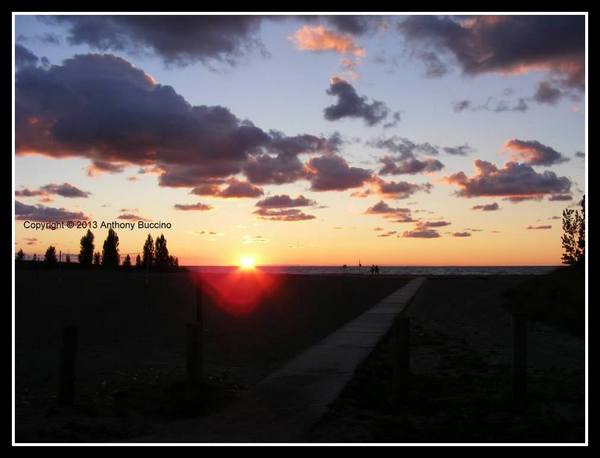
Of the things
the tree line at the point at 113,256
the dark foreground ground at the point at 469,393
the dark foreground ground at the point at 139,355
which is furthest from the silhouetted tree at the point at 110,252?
the dark foreground ground at the point at 469,393

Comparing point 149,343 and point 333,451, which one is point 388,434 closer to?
point 333,451

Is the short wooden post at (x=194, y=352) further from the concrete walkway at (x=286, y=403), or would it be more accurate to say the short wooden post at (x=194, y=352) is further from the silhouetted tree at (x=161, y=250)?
the silhouetted tree at (x=161, y=250)

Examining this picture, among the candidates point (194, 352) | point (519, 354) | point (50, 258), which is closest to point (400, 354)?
point (519, 354)

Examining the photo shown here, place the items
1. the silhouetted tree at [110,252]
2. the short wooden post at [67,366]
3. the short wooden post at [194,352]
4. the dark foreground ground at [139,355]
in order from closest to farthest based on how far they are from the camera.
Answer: the dark foreground ground at [139,355] < the short wooden post at [67,366] < the short wooden post at [194,352] < the silhouetted tree at [110,252]

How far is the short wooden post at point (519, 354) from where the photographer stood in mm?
8461

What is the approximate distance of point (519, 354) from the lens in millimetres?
8500

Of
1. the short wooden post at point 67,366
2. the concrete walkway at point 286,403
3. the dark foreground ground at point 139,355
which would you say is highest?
the short wooden post at point 67,366

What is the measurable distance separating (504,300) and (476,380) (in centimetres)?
1805

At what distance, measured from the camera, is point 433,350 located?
45.0 ft

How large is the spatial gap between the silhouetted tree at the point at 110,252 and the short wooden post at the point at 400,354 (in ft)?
242

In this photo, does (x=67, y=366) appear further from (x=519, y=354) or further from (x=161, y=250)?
(x=161, y=250)

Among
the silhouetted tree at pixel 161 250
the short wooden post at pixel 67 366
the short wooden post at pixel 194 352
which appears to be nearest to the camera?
the short wooden post at pixel 67 366

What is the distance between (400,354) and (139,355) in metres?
6.31

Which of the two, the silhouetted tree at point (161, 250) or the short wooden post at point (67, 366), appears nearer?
the short wooden post at point (67, 366)
